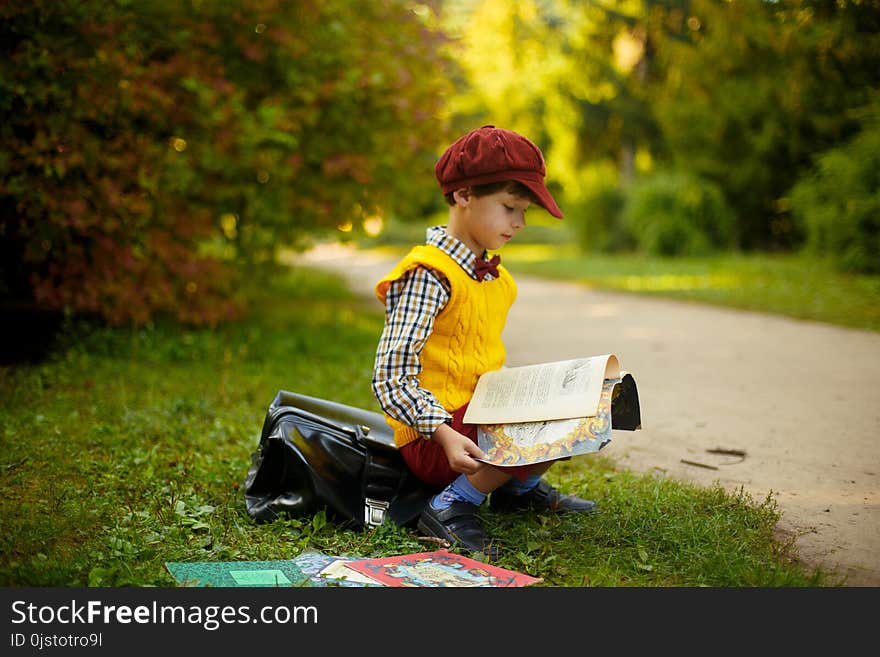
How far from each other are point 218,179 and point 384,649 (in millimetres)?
5449

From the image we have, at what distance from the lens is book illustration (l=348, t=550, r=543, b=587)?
2490mm

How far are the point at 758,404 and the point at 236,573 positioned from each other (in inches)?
131

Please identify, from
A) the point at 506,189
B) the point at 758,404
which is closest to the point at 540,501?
the point at 506,189

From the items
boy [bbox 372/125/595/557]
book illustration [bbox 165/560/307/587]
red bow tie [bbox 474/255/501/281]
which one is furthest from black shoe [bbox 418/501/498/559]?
red bow tie [bbox 474/255/501/281]

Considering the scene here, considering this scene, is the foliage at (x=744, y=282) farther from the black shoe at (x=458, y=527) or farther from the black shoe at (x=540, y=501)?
the black shoe at (x=458, y=527)

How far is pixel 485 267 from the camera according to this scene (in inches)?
118

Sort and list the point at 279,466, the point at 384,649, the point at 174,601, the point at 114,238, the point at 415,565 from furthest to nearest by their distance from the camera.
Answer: the point at 114,238 < the point at 279,466 < the point at 415,565 < the point at 174,601 < the point at 384,649

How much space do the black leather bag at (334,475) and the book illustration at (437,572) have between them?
0.31 m

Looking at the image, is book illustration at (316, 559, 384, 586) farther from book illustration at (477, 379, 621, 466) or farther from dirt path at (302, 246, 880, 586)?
dirt path at (302, 246, 880, 586)

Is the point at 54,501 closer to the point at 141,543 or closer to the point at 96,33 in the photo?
the point at 141,543

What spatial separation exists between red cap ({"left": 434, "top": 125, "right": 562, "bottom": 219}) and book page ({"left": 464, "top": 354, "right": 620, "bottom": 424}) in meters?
0.49

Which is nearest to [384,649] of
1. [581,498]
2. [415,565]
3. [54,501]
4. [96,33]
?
[415,565]

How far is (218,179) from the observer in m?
6.97

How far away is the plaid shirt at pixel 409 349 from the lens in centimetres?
269
